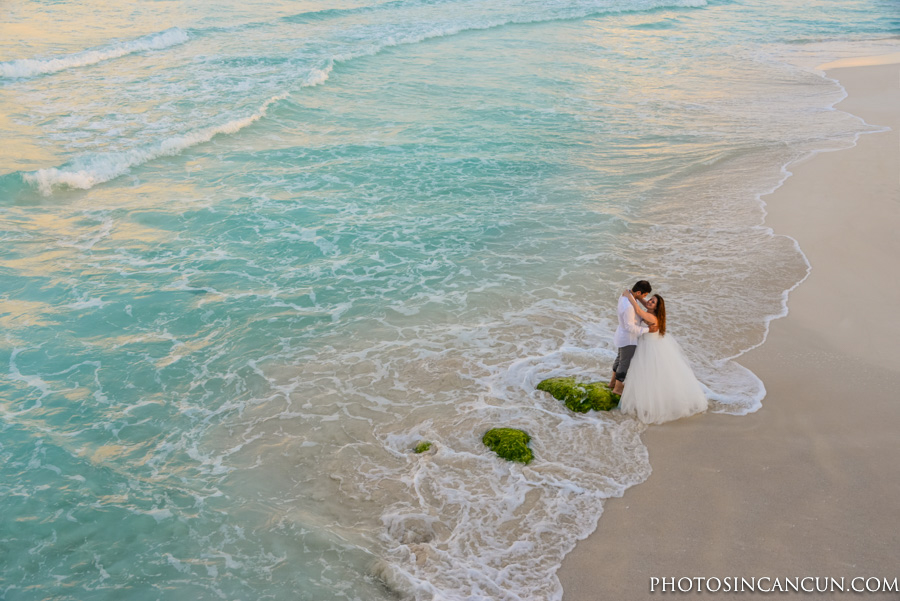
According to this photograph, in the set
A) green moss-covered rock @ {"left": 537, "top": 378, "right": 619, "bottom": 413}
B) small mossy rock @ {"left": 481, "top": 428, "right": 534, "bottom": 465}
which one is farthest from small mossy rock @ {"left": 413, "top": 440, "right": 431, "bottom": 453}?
green moss-covered rock @ {"left": 537, "top": 378, "right": 619, "bottom": 413}

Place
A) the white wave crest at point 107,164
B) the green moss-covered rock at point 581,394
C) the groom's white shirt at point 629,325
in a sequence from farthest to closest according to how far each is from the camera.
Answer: the white wave crest at point 107,164
the green moss-covered rock at point 581,394
the groom's white shirt at point 629,325

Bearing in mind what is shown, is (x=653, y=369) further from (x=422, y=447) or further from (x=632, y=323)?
(x=422, y=447)

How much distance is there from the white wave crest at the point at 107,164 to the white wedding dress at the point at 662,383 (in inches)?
559

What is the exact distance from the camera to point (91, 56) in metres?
28.0

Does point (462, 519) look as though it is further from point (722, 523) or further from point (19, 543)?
point (19, 543)

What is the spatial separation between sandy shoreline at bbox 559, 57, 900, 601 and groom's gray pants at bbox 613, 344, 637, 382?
2.79 feet

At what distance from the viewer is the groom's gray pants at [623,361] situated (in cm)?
Answer: 828

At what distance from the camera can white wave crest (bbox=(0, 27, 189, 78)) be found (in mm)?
25812

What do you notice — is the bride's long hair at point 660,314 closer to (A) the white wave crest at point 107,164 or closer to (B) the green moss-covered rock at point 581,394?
(B) the green moss-covered rock at point 581,394

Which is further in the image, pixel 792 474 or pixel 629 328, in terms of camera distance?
pixel 629 328

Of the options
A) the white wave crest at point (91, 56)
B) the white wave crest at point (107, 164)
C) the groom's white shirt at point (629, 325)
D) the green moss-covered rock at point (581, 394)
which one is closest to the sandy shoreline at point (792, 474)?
the green moss-covered rock at point (581, 394)

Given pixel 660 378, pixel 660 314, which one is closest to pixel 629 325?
pixel 660 314

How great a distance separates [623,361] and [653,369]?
480 millimetres

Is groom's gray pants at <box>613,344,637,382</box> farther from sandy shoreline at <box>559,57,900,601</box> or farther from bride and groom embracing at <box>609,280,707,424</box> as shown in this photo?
sandy shoreline at <box>559,57,900,601</box>
